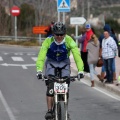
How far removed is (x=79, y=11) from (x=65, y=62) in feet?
228

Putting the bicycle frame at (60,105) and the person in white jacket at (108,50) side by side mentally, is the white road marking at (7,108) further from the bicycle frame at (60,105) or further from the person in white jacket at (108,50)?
the person in white jacket at (108,50)

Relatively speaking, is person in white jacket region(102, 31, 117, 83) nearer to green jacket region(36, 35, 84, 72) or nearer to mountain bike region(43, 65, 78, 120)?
green jacket region(36, 35, 84, 72)

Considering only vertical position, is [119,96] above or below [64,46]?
below

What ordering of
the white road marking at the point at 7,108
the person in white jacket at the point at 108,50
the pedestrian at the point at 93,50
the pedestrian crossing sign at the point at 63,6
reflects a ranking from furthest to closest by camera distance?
the pedestrian crossing sign at the point at 63,6 → the pedestrian at the point at 93,50 → the person in white jacket at the point at 108,50 → the white road marking at the point at 7,108

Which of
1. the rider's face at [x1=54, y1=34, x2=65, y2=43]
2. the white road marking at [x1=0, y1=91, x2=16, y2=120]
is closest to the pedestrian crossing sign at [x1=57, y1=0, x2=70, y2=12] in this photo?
the white road marking at [x1=0, y1=91, x2=16, y2=120]

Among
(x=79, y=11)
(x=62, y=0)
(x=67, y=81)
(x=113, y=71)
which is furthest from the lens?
(x=79, y=11)

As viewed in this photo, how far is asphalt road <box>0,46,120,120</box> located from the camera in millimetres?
11555

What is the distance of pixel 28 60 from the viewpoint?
27.1 meters

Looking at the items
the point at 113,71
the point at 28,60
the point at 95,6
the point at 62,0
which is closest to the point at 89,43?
the point at 113,71

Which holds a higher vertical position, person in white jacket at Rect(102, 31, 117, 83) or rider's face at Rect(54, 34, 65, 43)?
rider's face at Rect(54, 34, 65, 43)

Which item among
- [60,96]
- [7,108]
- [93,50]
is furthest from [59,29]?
[93,50]

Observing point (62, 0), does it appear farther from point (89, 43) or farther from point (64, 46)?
point (64, 46)

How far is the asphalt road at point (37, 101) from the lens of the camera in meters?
11.6

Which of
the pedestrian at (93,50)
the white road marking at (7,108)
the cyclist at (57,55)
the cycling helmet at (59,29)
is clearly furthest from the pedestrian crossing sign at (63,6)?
the cycling helmet at (59,29)
